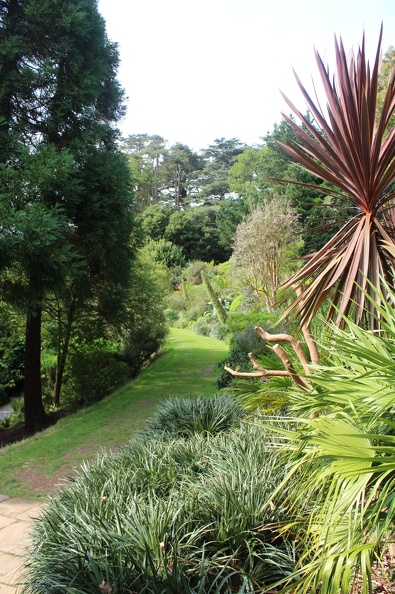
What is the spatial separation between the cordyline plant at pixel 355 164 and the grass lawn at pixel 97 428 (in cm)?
321

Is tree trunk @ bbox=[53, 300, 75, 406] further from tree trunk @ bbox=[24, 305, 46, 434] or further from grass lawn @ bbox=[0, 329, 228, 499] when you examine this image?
grass lawn @ bbox=[0, 329, 228, 499]

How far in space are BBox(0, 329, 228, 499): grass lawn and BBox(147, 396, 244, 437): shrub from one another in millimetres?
1138

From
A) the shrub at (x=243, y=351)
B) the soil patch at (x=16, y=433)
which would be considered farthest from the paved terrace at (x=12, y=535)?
the soil patch at (x=16, y=433)

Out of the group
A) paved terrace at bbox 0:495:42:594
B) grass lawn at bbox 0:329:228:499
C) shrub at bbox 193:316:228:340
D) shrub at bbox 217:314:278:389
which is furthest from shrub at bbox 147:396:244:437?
shrub at bbox 193:316:228:340

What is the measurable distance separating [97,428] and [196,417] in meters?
3.41

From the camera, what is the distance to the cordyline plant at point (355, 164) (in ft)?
10.5

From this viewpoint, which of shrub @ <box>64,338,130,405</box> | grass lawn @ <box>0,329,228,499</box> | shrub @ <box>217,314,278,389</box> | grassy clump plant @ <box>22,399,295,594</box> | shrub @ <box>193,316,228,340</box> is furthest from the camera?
shrub @ <box>193,316,228,340</box>

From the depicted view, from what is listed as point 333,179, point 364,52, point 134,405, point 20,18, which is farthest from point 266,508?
point 20,18

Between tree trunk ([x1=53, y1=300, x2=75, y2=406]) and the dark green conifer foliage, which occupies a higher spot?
the dark green conifer foliage

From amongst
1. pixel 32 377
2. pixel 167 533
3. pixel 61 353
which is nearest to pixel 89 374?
pixel 61 353

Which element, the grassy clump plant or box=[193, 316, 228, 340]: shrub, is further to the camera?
box=[193, 316, 228, 340]: shrub

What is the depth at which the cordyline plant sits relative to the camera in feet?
10.5

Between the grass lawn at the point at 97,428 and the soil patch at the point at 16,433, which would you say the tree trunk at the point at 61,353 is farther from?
the grass lawn at the point at 97,428

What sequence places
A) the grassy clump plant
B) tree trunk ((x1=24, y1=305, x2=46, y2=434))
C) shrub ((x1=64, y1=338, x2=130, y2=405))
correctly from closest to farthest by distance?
the grassy clump plant → tree trunk ((x1=24, y1=305, x2=46, y2=434)) → shrub ((x1=64, y1=338, x2=130, y2=405))
